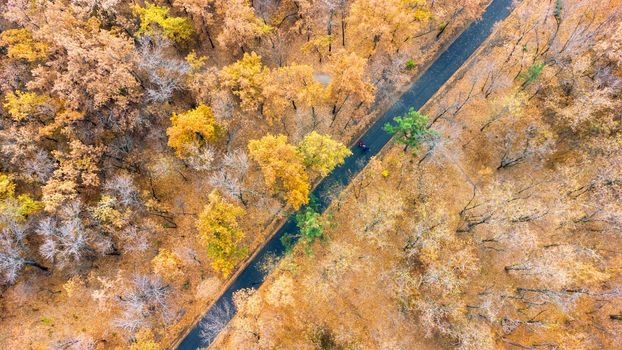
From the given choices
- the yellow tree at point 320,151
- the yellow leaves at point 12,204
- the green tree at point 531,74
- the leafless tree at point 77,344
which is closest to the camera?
the yellow leaves at point 12,204

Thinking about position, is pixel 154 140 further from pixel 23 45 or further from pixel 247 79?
pixel 23 45

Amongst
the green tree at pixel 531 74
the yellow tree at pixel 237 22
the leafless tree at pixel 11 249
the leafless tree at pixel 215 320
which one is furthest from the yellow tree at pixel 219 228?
the green tree at pixel 531 74

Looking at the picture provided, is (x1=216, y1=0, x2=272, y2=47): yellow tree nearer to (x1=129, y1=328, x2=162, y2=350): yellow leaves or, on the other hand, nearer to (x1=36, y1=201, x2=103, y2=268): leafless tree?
Result: (x1=36, y1=201, x2=103, y2=268): leafless tree

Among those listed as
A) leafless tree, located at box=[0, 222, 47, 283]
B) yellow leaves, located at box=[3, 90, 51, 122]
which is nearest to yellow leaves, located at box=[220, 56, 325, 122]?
yellow leaves, located at box=[3, 90, 51, 122]

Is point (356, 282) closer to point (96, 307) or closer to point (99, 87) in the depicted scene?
point (96, 307)

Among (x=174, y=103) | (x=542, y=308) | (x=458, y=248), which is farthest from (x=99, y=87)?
(x=542, y=308)

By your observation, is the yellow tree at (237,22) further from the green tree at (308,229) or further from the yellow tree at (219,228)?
the green tree at (308,229)
